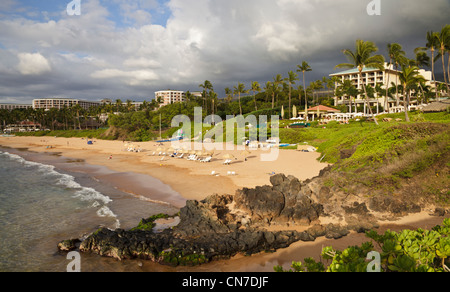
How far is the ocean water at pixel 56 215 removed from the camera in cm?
1043

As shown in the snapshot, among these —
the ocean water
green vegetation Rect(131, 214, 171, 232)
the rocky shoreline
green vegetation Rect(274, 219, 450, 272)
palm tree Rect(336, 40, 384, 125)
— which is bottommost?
the ocean water

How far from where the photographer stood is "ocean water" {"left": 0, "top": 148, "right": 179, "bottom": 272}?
411 inches

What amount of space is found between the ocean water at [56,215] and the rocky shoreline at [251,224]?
0.91 meters

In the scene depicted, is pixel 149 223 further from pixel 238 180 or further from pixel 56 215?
pixel 238 180

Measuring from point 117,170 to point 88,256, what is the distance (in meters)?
19.5

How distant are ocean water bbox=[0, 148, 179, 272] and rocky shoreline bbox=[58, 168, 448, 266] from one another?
911mm

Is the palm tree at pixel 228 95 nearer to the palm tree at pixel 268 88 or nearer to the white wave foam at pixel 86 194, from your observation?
the palm tree at pixel 268 88

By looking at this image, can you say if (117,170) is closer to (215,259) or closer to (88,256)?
(88,256)

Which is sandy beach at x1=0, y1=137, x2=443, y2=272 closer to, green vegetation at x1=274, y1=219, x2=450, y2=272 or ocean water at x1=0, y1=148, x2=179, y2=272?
ocean water at x1=0, y1=148, x2=179, y2=272

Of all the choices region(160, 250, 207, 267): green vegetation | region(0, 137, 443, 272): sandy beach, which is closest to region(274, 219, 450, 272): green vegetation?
region(0, 137, 443, 272): sandy beach

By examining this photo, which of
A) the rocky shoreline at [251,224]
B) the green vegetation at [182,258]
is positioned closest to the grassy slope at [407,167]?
the rocky shoreline at [251,224]

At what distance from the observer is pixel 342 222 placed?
12.1 m

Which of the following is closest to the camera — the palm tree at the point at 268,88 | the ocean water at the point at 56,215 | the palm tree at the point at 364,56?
the ocean water at the point at 56,215
